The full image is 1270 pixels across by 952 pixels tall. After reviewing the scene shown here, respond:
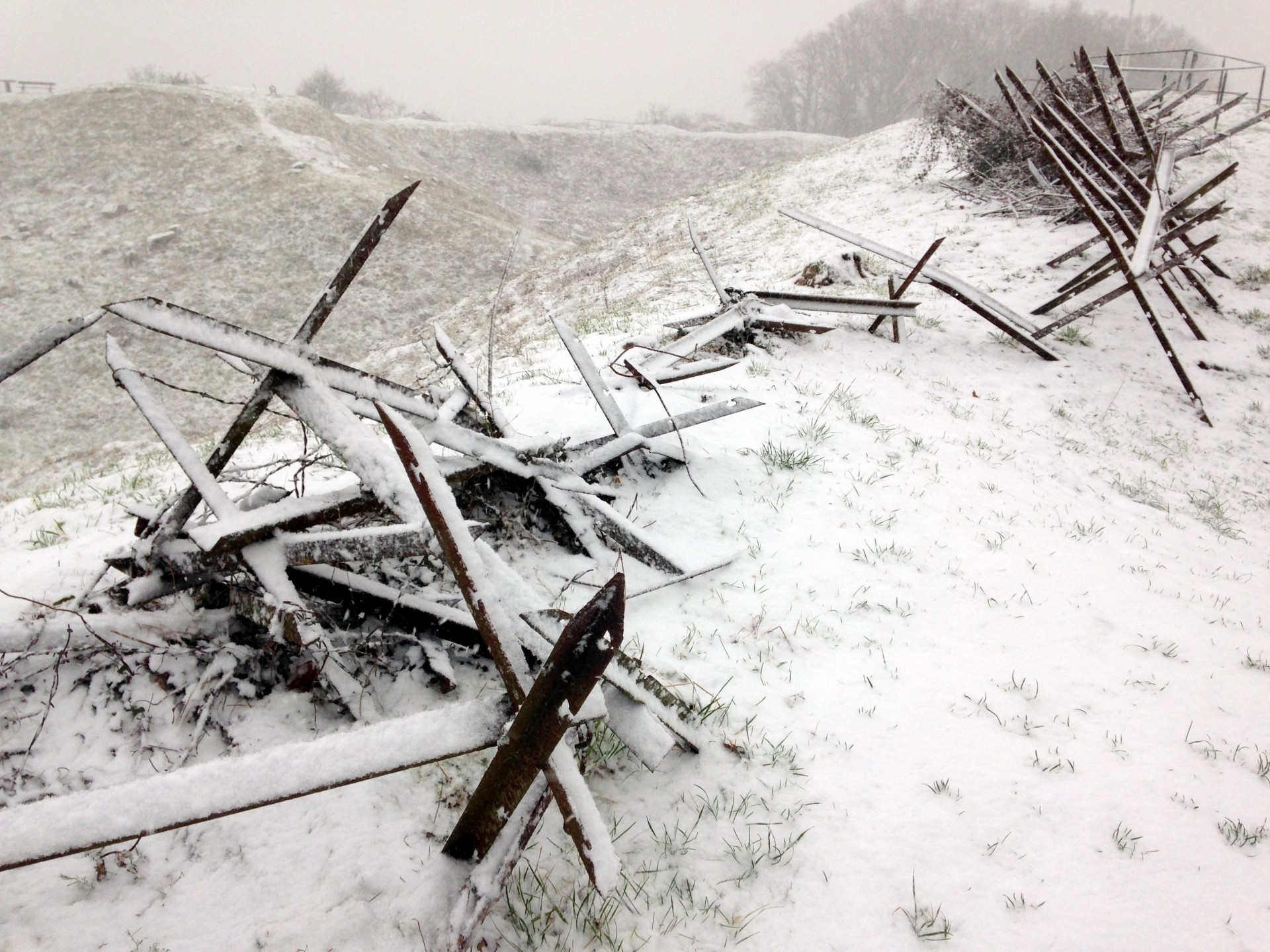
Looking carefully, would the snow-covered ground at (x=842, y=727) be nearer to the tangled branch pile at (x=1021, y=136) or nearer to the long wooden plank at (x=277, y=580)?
the long wooden plank at (x=277, y=580)

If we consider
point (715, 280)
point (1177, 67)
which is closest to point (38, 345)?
point (715, 280)

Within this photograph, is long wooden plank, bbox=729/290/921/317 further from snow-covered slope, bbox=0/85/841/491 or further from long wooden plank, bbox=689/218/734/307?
snow-covered slope, bbox=0/85/841/491

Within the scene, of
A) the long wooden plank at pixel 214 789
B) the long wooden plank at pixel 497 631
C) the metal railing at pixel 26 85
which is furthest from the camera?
the metal railing at pixel 26 85

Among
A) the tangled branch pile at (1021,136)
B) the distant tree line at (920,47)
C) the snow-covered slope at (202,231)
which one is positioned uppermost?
the distant tree line at (920,47)

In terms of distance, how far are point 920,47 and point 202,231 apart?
64.3 meters

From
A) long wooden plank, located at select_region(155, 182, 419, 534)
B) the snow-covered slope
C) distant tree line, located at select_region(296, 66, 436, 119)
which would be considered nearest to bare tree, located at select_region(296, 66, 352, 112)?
distant tree line, located at select_region(296, 66, 436, 119)

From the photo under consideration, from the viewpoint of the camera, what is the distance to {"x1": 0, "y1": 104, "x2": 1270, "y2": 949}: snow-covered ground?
1.96 meters

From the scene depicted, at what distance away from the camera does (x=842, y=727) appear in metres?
2.70

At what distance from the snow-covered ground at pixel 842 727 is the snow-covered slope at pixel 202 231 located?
926 centimetres

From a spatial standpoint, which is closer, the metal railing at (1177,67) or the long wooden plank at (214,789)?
the long wooden plank at (214,789)

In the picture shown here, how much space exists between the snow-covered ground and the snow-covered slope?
9259 millimetres

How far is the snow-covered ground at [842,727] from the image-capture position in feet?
6.44

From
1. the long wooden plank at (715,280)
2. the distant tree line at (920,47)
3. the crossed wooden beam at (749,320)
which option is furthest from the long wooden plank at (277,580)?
the distant tree line at (920,47)

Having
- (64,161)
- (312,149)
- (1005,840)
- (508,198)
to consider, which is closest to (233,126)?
(312,149)
